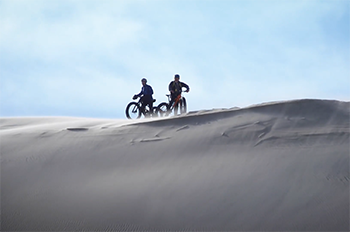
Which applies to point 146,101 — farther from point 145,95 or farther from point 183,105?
point 183,105

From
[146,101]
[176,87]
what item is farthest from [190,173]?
[146,101]

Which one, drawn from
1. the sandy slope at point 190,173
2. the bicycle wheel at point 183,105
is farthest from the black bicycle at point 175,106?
the sandy slope at point 190,173

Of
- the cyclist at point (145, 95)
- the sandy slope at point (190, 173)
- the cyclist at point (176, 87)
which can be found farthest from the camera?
the cyclist at point (145, 95)

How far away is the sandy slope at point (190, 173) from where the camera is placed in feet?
6.89

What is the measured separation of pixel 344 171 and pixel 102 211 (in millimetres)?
1574

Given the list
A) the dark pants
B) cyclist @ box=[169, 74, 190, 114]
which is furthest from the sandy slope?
the dark pants

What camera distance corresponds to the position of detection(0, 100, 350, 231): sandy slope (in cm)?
210

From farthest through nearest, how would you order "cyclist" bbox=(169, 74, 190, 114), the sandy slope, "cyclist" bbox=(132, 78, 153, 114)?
"cyclist" bbox=(132, 78, 153, 114) → "cyclist" bbox=(169, 74, 190, 114) → the sandy slope

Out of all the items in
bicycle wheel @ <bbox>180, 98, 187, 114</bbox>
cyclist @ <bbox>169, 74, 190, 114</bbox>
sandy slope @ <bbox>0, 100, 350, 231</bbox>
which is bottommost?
sandy slope @ <bbox>0, 100, 350, 231</bbox>

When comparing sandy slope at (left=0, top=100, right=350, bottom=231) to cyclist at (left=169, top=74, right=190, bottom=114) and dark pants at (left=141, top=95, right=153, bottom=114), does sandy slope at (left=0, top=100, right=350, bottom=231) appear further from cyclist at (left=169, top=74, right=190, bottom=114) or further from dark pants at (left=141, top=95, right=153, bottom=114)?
dark pants at (left=141, top=95, right=153, bottom=114)

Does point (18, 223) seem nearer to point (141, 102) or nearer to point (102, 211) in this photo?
point (102, 211)

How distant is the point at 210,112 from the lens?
10.9ft

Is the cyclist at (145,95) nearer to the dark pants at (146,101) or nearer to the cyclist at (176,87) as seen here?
the dark pants at (146,101)

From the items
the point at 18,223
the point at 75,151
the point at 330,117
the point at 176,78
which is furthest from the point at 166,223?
the point at 176,78
